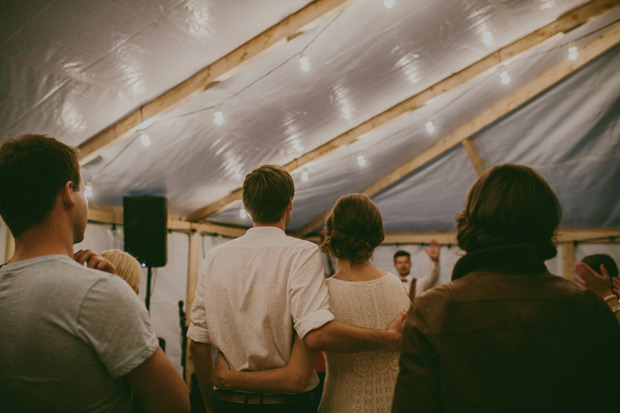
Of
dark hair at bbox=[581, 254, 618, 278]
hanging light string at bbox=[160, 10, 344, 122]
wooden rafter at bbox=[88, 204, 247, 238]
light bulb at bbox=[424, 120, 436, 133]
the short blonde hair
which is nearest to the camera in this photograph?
the short blonde hair

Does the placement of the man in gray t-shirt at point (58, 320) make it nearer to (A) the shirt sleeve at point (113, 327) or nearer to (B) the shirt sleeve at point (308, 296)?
(A) the shirt sleeve at point (113, 327)

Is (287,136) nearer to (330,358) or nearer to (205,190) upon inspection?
(205,190)

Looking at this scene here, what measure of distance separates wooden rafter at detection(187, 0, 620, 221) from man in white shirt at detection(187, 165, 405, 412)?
373cm

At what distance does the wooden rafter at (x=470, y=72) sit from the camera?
425 cm

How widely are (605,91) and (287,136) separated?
359 cm

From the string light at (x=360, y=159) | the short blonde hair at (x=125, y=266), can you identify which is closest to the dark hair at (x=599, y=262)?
the short blonde hair at (x=125, y=266)

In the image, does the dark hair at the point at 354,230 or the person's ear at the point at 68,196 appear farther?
the dark hair at the point at 354,230

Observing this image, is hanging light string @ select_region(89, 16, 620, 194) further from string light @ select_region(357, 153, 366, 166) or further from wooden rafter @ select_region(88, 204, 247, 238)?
wooden rafter @ select_region(88, 204, 247, 238)

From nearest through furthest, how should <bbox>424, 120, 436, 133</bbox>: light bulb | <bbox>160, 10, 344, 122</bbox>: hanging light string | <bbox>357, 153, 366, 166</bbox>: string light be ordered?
<bbox>160, 10, 344, 122</bbox>: hanging light string < <bbox>424, 120, 436, 133</bbox>: light bulb < <bbox>357, 153, 366, 166</bbox>: string light

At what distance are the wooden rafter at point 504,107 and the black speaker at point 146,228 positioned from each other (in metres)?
3.39

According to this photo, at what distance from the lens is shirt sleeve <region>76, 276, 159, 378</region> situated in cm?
89

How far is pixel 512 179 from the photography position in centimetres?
103

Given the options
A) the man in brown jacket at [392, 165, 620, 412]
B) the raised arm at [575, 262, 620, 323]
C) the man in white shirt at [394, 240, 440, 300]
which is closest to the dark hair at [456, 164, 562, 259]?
the man in brown jacket at [392, 165, 620, 412]

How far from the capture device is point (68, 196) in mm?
1004
